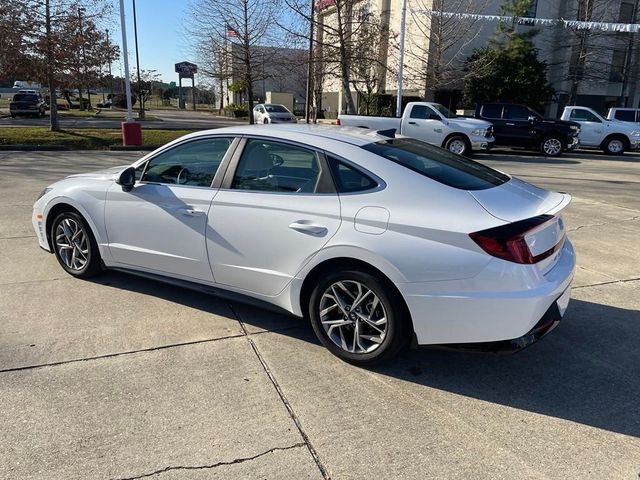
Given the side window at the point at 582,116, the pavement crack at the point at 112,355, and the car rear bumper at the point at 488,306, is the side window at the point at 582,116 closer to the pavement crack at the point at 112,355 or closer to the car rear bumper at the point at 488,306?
the car rear bumper at the point at 488,306

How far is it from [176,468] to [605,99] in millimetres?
43043

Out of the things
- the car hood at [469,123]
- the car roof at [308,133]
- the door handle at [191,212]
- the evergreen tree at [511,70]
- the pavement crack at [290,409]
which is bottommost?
the pavement crack at [290,409]

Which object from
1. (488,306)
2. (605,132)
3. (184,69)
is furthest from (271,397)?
(184,69)

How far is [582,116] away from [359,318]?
20.6 meters

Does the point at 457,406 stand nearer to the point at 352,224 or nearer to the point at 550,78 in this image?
the point at 352,224

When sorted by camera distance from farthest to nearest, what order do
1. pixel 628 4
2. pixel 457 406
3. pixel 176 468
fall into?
pixel 628 4
pixel 457 406
pixel 176 468

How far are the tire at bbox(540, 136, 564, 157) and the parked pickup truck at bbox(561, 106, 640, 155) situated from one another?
6.78ft

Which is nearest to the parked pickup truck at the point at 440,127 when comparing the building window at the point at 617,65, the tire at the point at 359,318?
the tire at the point at 359,318

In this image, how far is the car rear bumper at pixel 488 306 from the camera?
2.86 metres

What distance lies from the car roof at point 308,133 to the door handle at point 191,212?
64 cm

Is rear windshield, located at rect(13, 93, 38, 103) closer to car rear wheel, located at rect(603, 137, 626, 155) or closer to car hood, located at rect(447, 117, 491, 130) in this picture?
car hood, located at rect(447, 117, 491, 130)

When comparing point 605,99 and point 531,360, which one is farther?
point 605,99

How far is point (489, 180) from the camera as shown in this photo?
3627 millimetres

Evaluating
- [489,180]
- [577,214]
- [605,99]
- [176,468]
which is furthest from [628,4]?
[176,468]
